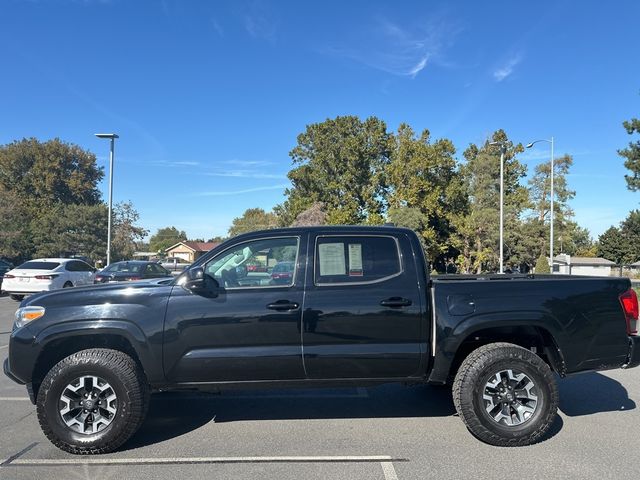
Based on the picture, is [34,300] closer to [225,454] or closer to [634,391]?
[225,454]

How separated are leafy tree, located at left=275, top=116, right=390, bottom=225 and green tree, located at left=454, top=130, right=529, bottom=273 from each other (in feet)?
26.5

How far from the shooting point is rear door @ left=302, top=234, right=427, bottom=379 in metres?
4.48

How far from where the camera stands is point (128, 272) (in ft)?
49.3

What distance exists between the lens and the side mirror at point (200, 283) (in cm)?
445

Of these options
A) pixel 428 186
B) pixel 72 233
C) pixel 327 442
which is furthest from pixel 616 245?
pixel 327 442

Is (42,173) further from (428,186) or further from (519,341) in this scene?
(519,341)

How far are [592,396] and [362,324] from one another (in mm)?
3637

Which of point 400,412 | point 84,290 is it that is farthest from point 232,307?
point 400,412

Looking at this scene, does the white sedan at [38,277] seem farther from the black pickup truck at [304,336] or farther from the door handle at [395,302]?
the door handle at [395,302]

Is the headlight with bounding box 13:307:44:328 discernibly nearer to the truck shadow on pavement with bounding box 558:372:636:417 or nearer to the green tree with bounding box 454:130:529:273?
the truck shadow on pavement with bounding box 558:372:636:417

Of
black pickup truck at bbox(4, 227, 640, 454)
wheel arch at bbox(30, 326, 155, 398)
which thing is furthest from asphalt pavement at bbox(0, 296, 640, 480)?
wheel arch at bbox(30, 326, 155, 398)

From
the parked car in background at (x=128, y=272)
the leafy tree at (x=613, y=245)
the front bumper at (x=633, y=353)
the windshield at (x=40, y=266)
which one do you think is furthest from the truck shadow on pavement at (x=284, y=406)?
the leafy tree at (x=613, y=245)

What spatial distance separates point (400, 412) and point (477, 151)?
178 feet

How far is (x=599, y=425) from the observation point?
5.05m
